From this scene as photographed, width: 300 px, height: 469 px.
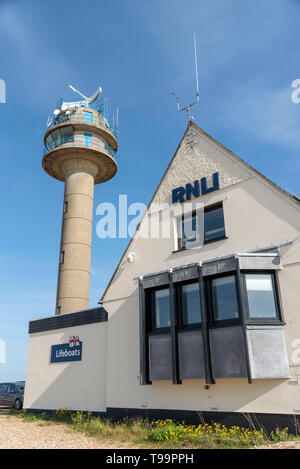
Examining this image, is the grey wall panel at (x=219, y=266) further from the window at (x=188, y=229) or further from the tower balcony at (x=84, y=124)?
the tower balcony at (x=84, y=124)

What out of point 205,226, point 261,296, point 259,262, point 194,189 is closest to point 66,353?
point 205,226

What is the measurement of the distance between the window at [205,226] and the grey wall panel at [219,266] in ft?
4.36

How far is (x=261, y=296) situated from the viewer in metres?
11.9

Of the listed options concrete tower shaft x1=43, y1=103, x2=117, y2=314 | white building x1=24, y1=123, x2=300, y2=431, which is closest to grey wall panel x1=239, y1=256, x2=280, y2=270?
white building x1=24, y1=123, x2=300, y2=431

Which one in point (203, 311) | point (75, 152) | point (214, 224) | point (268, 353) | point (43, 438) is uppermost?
point (75, 152)

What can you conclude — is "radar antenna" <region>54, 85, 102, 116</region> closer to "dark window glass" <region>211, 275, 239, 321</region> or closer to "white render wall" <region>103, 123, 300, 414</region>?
"white render wall" <region>103, 123, 300, 414</region>

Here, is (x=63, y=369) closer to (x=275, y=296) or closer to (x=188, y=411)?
(x=188, y=411)

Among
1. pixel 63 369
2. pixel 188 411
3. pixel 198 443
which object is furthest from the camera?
pixel 63 369

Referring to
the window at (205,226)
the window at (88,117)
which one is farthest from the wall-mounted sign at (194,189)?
the window at (88,117)

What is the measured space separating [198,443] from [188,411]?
6.21 ft

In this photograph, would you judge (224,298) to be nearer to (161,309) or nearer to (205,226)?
(161,309)

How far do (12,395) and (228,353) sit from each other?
1645 centimetres
